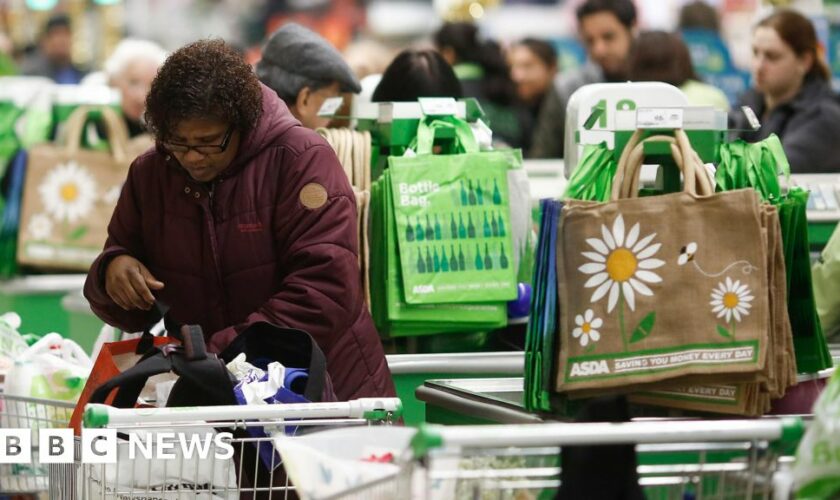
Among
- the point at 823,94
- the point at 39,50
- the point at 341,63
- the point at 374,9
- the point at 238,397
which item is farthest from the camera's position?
the point at 374,9

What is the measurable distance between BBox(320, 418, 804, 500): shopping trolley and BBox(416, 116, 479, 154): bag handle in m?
2.09

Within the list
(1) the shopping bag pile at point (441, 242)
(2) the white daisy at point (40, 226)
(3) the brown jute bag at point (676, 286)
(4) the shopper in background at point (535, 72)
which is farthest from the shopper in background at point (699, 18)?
(3) the brown jute bag at point (676, 286)

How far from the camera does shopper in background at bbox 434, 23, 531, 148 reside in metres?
9.64

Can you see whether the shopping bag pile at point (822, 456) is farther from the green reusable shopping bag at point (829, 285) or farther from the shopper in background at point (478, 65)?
the shopper in background at point (478, 65)

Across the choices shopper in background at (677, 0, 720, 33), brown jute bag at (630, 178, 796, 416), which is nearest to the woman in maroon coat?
brown jute bag at (630, 178, 796, 416)

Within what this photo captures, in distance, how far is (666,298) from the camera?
362cm

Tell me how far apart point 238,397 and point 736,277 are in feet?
3.92

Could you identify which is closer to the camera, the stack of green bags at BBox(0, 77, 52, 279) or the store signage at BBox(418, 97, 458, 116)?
the store signage at BBox(418, 97, 458, 116)

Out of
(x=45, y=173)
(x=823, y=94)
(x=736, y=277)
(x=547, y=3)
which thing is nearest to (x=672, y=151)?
(x=736, y=277)

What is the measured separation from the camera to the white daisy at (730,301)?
11.8ft

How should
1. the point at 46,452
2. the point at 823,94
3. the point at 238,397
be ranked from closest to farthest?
the point at 238,397 < the point at 46,452 < the point at 823,94

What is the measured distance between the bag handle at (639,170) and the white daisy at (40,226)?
15.1 feet

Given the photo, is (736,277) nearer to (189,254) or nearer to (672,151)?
(672,151)

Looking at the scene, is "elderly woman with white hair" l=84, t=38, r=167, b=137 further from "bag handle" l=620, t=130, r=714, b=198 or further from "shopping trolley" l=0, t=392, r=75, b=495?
"bag handle" l=620, t=130, r=714, b=198
